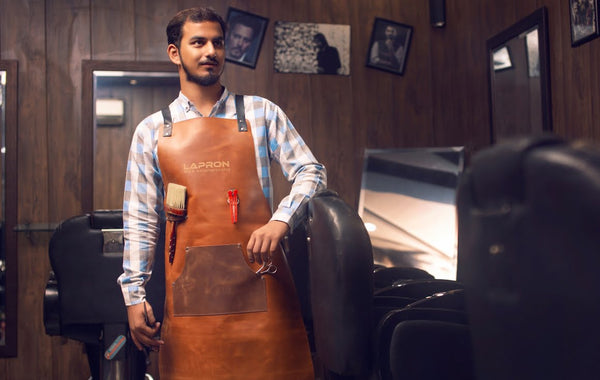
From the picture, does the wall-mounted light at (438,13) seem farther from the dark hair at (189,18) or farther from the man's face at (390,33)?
the dark hair at (189,18)

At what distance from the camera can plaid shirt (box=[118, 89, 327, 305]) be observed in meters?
1.62

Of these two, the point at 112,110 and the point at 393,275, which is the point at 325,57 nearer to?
the point at 393,275

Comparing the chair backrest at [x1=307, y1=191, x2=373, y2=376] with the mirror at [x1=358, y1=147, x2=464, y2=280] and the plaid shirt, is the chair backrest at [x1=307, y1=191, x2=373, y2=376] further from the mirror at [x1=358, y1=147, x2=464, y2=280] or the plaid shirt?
the mirror at [x1=358, y1=147, x2=464, y2=280]

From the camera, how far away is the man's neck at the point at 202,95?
1.69m

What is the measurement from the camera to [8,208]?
11.2 ft

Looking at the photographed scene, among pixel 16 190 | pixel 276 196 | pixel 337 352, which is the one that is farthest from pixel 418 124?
pixel 337 352

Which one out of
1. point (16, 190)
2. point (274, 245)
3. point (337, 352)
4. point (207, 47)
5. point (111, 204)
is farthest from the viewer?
point (111, 204)

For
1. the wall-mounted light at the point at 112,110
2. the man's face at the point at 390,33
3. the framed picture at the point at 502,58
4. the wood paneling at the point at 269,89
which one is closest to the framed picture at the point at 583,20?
the wood paneling at the point at 269,89

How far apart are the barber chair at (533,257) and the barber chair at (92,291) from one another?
1.51 metres

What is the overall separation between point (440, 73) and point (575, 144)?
12.1ft

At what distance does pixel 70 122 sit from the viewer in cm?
350

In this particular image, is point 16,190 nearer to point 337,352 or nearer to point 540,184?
point 337,352

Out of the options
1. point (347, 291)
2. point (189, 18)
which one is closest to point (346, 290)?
point (347, 291)

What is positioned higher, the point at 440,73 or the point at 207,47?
the point at 440,73
